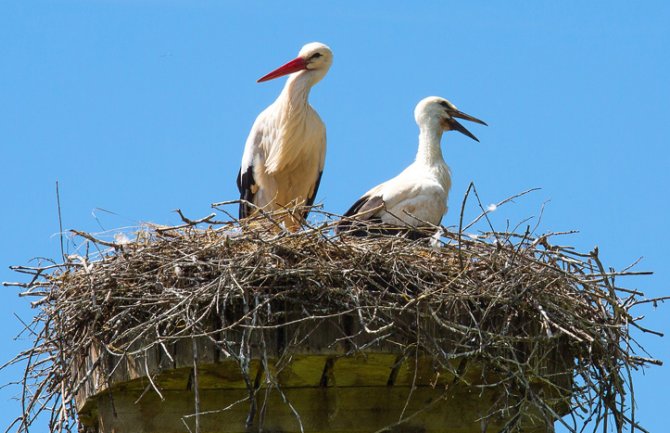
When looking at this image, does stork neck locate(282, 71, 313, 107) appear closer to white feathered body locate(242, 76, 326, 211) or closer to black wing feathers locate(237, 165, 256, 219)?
white feathered body locate(242, 76, 326, 211)

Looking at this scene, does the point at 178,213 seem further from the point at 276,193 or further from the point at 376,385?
the point at 276,193

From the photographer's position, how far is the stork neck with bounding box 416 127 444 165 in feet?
26.5

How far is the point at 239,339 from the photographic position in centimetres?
475

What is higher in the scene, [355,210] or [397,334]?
[355,210]

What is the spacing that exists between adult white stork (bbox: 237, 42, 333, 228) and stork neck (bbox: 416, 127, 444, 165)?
2.15 ft

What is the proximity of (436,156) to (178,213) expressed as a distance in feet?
9.41

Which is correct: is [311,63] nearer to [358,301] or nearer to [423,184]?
[423,184]

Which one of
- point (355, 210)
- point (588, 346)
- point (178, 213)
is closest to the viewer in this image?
point (588, 346)

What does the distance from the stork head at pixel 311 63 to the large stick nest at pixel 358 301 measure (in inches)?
110

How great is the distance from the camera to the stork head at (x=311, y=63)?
8234 mm

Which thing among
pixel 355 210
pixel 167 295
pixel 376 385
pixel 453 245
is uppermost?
pixel 355 210

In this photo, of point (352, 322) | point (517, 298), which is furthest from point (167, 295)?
point (517, 298)

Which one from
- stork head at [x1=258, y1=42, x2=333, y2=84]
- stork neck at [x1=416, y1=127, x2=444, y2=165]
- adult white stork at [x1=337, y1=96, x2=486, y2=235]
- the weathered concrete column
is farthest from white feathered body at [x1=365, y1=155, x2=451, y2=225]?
the weathered concrete column

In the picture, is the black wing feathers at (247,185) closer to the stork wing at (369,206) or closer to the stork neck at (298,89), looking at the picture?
the stork neck at (298,89)
